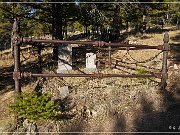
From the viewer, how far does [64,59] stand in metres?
16.0

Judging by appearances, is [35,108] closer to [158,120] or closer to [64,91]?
[64,91]

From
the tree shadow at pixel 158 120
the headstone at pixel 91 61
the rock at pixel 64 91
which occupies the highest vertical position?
the headstone at pixel 91 61

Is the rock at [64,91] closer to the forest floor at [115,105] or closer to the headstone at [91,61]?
the forest floor at [115,105]

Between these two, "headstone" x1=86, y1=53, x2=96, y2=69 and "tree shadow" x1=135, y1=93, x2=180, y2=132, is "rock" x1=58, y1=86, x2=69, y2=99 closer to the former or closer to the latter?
"tree shadow" x1=135, y1=93, x2=180, y2=132

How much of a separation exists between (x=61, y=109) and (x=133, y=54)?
855 centimetres

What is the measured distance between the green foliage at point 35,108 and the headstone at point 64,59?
6.30 meters

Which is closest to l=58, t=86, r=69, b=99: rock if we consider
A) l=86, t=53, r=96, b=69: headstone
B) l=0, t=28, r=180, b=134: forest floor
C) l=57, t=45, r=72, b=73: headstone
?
l=0, t=28, r=180, b=134: forest floor

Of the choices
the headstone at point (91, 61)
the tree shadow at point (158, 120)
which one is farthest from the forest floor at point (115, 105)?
the headstone at point (91, 61)

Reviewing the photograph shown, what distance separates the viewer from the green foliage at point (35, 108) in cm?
927

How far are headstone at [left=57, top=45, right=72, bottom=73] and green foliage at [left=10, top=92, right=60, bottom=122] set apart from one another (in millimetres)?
6304

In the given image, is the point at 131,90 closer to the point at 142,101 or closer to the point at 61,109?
the point at 142,101

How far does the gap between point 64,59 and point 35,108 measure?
6.86 meters

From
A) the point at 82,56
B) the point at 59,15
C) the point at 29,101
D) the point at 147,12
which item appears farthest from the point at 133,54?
the point at 147,12

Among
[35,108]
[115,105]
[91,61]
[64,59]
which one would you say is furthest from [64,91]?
[91,61]
